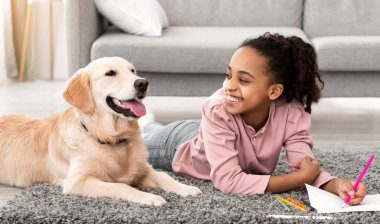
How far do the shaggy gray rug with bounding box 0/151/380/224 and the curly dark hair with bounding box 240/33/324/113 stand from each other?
1.16 ft

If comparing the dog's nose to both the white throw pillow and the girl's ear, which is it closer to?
the girl's ear

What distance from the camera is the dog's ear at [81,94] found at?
232 centimetres

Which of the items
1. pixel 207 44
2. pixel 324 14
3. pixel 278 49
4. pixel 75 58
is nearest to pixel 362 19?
pixel 324 14

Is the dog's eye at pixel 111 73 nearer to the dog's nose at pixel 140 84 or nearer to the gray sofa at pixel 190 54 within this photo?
the dog's nose at pixel 140 84

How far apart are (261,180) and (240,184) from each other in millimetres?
74

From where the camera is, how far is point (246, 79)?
7.37 ft

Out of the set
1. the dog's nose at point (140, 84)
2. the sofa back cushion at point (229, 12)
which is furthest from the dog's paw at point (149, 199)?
the sofa back cushion at point (229, 12)

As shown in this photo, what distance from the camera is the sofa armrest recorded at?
3.73 m

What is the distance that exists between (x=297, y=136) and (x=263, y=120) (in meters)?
0.14

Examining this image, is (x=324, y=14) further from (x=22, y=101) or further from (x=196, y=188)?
(x=196, y=188)

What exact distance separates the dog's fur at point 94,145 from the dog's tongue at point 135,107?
23 millimetres

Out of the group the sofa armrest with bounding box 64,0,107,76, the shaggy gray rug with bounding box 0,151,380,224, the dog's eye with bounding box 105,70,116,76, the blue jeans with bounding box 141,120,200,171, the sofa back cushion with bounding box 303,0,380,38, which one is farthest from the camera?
the sofa back cushion with bounding box 303,0,380,38

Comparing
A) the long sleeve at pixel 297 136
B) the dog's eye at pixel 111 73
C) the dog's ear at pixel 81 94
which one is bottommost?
the long sleeve at pixel 297 136

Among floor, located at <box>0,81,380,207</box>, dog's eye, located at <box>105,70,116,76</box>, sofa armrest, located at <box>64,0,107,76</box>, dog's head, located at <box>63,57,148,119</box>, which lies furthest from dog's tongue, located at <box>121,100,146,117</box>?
sofa armrest, located at <box>64,0,107,76</box>
